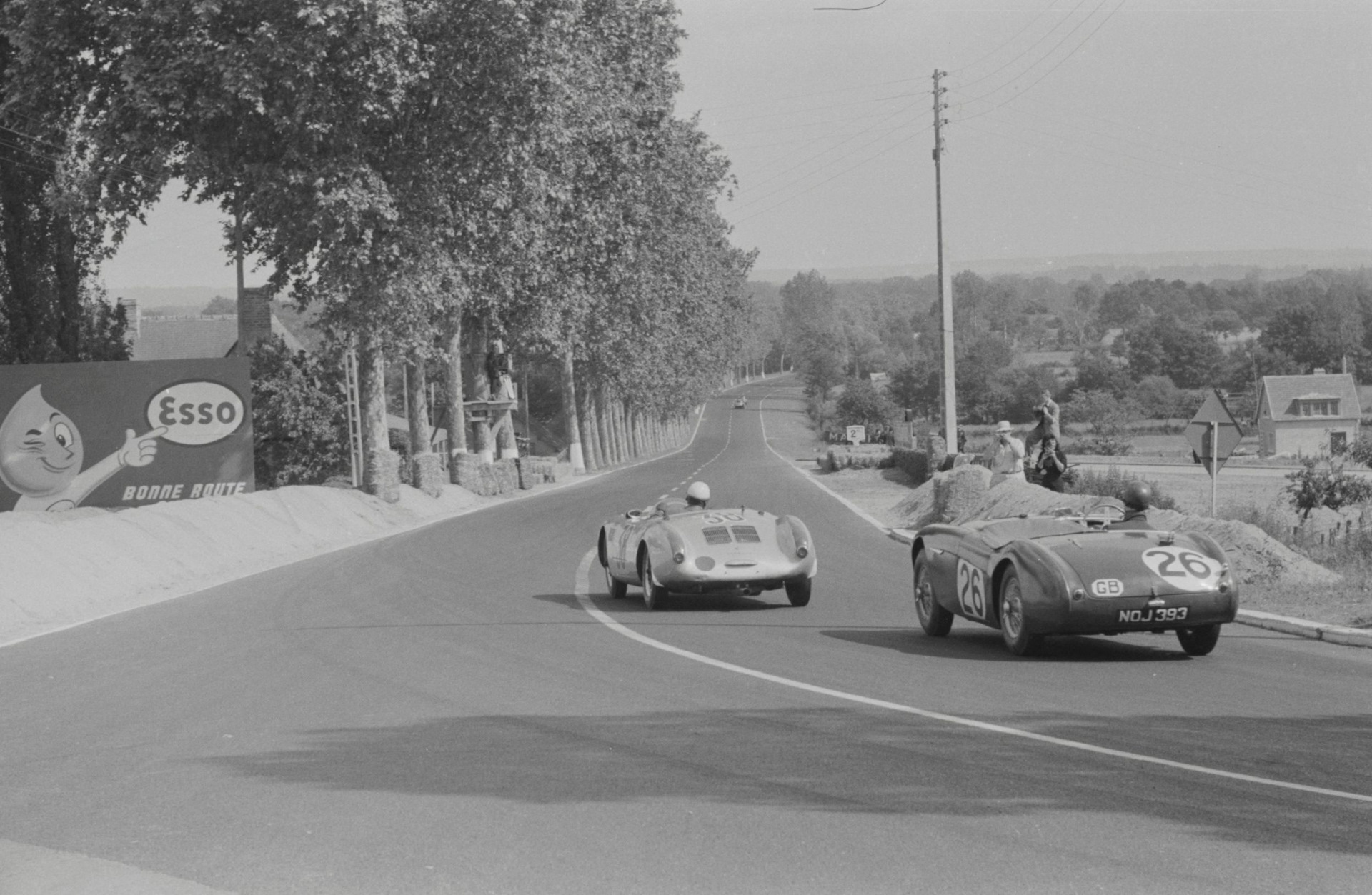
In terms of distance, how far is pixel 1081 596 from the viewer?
39.0 ft

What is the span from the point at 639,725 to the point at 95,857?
350cm

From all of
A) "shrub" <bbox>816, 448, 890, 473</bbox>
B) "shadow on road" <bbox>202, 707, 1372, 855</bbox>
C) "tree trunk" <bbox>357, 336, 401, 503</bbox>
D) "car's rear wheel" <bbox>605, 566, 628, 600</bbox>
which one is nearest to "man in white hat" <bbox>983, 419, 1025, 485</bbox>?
"car's rear wheel" <bbox>605, 566, 628, 600</bbox>

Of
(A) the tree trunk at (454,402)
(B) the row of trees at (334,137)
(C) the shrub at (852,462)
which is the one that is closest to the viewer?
(B) the row of trees at (334,137)

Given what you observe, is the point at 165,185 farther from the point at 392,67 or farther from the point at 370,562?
the point at 370,562

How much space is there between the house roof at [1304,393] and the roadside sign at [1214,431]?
373 feet

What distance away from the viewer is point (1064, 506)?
864 inches

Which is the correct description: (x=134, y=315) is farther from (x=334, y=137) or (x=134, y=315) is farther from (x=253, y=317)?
(x=334, y=137)

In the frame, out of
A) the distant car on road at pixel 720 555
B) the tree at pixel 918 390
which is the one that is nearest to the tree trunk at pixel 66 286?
the distant car on road at pixel 720 555

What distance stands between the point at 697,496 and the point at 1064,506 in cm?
676

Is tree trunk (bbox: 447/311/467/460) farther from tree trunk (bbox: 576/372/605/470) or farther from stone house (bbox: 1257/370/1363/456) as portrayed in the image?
stone house (bbox: 1257/370/1363/456)

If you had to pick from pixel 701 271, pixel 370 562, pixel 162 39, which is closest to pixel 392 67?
pixel 162 39

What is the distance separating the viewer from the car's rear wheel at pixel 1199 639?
12.4 m

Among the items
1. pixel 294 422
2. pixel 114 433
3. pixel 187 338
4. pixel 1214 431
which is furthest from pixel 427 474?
pixel 187 338

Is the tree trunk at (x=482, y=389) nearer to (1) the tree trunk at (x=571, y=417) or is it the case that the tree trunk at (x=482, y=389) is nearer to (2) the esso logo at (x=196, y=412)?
(1) the tree trunk at (x=571, y=417)
